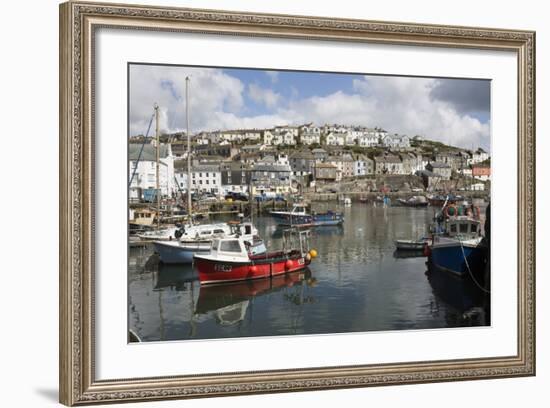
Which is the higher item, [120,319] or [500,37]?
[500,37]

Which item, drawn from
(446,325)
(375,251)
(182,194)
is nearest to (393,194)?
(375,251)

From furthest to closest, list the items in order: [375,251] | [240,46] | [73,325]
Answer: [375,251] → [240,46] → [73,325]

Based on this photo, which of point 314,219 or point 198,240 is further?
point 314,219

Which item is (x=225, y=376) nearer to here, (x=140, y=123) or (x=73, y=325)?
(x=73, y=325)

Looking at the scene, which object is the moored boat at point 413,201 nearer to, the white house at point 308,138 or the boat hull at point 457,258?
the boat hull at point 457,258

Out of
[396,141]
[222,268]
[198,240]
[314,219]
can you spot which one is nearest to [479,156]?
[396,141]

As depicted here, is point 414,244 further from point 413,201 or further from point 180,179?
point 180,179
